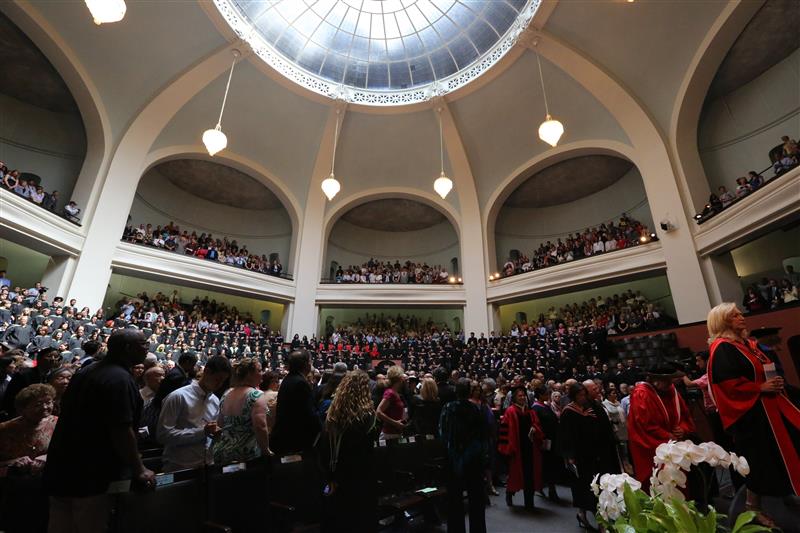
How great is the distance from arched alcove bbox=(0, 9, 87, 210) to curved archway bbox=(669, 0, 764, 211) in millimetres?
19990

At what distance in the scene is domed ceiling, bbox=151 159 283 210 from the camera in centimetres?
1770

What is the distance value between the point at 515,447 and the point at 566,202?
57.1 ft

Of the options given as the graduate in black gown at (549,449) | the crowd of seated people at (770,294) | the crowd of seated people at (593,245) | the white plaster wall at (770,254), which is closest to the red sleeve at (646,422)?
the graduate in black gown at (549,449)

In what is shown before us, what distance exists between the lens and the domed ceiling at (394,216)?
67.3 ft

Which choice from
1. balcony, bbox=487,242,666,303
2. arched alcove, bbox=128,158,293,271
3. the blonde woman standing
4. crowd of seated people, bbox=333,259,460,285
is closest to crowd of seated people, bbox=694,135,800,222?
balcony, bbox=487,242,666,303

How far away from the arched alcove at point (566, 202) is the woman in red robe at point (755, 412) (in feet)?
46.7

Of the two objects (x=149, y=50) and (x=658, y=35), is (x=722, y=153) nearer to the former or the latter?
(x=658, y=35)

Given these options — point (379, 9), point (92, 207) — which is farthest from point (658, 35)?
point (92, 207)

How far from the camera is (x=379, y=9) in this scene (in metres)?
13.6

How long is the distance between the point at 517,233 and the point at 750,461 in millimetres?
18260

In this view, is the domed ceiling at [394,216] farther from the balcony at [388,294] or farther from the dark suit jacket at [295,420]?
the dark suit jacket at [295,420]

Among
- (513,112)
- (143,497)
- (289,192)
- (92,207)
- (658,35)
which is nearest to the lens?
(143,497)

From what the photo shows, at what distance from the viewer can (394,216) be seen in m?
21.7

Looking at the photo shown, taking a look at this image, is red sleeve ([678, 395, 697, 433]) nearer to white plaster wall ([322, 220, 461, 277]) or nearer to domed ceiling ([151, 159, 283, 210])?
white plaster wall ([322, 220, 461, 277])
